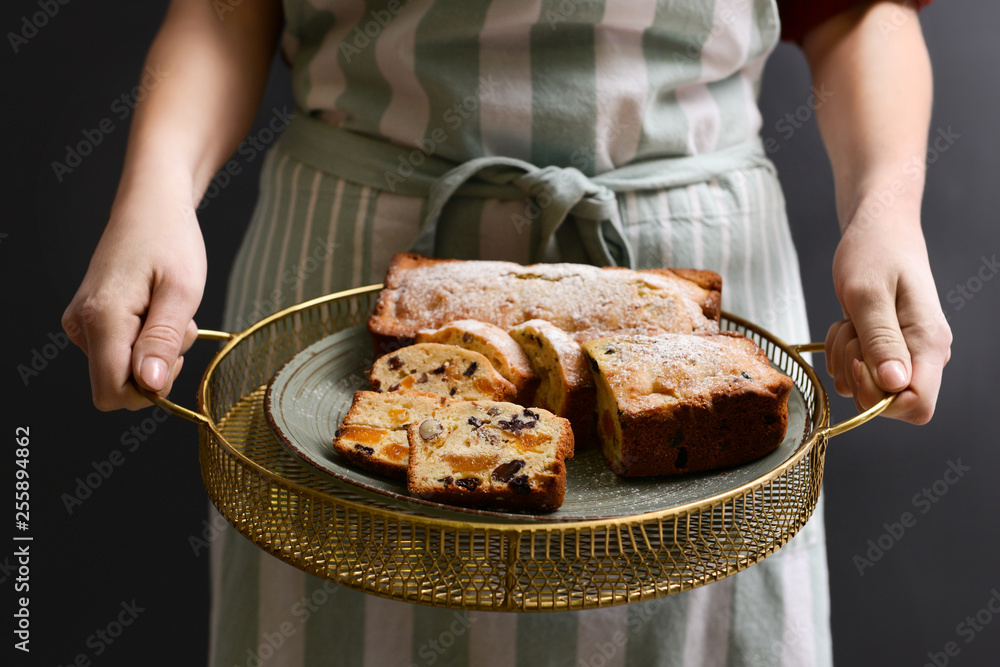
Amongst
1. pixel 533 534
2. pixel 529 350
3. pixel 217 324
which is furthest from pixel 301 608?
pixel 217 324

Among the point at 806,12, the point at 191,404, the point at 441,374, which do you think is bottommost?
the point at 191,404

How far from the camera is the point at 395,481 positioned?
83 cm

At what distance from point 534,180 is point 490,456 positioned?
0.49 meters

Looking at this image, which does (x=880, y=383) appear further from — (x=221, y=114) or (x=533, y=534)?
(x=221, y=114)

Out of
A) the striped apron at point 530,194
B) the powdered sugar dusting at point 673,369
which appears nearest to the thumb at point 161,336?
the striped apron at point 530,194

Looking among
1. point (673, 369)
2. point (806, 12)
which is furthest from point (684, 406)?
point (806, 12)

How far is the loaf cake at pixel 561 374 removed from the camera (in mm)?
955

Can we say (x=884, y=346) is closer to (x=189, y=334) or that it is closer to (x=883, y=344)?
(x=883, y=344)

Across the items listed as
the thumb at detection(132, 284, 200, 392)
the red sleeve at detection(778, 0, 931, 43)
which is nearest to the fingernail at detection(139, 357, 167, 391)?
the thumb at detection(132, 284, 200, 392)

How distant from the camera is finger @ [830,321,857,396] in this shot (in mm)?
1000

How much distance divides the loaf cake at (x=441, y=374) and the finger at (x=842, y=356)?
417 millimetres

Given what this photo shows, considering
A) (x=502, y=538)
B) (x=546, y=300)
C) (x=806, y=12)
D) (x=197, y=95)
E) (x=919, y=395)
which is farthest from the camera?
(x=806, y=12)

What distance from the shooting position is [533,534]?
0.68 m

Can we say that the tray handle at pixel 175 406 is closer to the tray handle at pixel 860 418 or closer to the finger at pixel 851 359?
the tray handle at pixel 860 418
